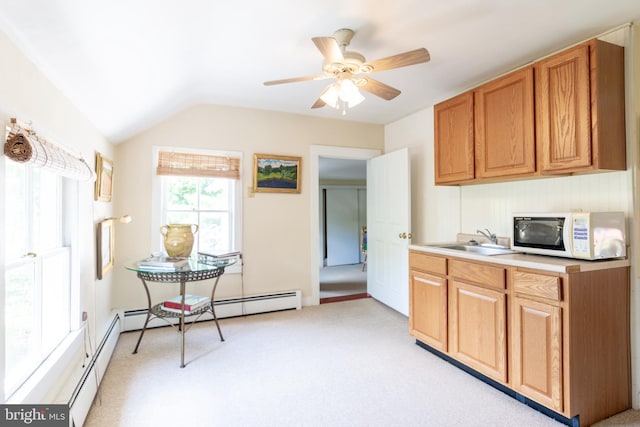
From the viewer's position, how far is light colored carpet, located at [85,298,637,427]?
187cm

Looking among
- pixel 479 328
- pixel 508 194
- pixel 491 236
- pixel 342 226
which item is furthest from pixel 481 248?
pixel 342 226

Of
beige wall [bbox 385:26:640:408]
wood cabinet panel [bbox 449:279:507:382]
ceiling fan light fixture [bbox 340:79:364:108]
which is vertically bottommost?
wood cabinet panel [bbox 449:279:507:382]

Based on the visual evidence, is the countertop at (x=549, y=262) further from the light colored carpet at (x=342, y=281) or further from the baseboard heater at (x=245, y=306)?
the light colored carpet at (x=342, y=281)

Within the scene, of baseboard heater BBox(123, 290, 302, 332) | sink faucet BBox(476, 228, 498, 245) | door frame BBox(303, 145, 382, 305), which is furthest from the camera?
door frame BBox(303, 145, 382, 305)

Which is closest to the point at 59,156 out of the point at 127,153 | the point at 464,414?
the point at 127,153

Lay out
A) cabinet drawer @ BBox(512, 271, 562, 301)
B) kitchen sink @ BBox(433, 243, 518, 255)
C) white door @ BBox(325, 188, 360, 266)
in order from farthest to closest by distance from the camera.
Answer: white door @ BBox(325, 188, 360, 266)
kitchen sink @ BBox(433, 243, 518, 255)
cabinet drawer @ BBox(512, 271, 562, 301)

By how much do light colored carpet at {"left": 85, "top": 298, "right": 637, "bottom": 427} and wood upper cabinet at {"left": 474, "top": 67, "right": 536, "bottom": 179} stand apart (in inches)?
62.4

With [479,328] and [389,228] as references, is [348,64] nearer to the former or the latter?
[479,328]

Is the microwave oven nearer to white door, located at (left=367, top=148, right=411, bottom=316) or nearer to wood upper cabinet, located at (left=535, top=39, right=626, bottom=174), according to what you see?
wood upper cabinet, located at (left=535, top=39, right=626, bottom=174)

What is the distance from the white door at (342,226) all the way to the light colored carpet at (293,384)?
13.3ft

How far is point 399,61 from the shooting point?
189cm

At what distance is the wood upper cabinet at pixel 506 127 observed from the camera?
2203 millimetres

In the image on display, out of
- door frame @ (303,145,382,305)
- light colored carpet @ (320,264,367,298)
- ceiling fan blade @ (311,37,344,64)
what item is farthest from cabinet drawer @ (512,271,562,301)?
light colored carpet @ (320,264,367,298)

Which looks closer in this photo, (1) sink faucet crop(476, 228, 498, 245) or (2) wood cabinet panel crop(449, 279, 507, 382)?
(2) wood cabinet panel crop(449, 279, 507, 382)
